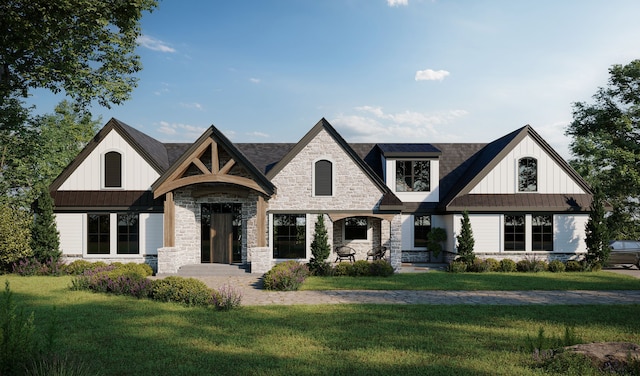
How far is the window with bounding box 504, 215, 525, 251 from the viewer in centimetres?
2214

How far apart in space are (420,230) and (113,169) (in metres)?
17.4

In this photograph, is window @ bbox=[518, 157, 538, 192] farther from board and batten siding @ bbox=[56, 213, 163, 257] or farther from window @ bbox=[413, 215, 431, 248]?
board and batten siding @ bbox=[56, 213, 163, 257]

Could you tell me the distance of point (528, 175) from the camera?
22.5 metres

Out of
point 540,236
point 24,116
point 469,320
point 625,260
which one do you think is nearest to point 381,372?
point 469,320

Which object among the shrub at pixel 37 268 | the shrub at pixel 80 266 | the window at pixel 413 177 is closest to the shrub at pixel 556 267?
the window at pixel 413 177

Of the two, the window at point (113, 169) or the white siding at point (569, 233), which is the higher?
the window at point (113, 169)

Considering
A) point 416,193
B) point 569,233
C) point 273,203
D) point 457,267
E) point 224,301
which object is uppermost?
point 416,193

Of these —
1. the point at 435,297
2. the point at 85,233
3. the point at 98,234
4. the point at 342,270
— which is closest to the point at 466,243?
the point at 342,270

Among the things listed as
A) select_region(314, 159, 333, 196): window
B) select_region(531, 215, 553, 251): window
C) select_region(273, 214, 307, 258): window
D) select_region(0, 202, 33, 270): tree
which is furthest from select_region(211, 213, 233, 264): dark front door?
select_region(531, 215, 553, 251): window

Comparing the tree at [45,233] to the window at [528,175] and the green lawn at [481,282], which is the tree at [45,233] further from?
the window at [528,175]

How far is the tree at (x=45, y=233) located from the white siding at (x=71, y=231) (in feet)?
1.86

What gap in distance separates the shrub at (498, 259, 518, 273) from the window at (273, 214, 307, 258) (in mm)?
10164

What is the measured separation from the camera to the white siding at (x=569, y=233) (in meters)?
22.2

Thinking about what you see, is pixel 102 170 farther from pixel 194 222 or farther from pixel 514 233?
pixel 514 233
